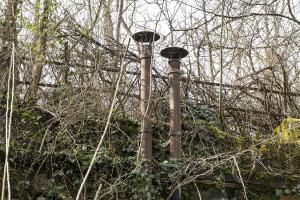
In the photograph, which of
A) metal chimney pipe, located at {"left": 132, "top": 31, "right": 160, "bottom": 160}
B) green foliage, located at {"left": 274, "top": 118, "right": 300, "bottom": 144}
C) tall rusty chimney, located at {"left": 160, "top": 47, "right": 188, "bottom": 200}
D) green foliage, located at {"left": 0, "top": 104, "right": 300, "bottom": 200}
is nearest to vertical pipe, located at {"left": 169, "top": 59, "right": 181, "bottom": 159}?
tall rusty chimney, located at {"left": 160, "top": 47, "right": 188, "bottom": 200}

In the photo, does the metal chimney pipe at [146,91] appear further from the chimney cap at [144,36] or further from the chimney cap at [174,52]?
the chimney cap at [174,52]

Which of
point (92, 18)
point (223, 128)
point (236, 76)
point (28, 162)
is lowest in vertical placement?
point (28, 162)

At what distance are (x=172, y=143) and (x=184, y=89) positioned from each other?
1.10m

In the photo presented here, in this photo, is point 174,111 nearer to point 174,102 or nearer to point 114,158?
point 174,102

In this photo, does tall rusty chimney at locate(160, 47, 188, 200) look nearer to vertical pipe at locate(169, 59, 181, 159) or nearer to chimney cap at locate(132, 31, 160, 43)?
vertical pipe at locate(169, 59, 181, 159)

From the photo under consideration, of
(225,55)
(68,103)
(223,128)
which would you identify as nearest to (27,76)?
(68,103)

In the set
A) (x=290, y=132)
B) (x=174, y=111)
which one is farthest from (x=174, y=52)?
(x=290, y=132)

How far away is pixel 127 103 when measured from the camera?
508cm

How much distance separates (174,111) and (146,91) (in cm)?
37

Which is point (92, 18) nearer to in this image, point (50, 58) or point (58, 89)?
point (50, 58)

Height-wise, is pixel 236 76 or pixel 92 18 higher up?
pixel 92 18

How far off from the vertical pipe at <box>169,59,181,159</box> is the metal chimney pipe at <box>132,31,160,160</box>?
240 millimetres

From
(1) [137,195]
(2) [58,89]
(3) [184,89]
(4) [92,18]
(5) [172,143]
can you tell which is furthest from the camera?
(4) [92,18]

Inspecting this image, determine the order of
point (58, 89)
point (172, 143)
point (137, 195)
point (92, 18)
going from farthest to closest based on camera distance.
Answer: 1. point (92, 18)
2. point (58, 89)
3. point (172, 143)
4. point (137, 195)
